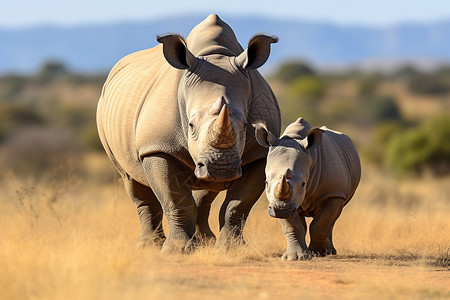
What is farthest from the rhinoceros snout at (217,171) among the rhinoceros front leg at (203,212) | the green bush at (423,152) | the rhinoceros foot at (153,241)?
the green bush at (423,152)

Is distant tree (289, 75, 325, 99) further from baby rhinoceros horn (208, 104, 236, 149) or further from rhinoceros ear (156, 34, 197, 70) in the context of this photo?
baby rhinoceros horn (208, 104, 236, 149)

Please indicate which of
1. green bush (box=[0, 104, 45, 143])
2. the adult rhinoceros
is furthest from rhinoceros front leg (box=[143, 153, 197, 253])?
green bush (box=[0, 104, 45, 143])

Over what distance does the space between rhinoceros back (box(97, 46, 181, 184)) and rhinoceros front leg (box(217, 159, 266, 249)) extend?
2.40 feet

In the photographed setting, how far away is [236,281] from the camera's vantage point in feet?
20.1

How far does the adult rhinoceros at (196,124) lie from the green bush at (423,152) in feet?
52.0

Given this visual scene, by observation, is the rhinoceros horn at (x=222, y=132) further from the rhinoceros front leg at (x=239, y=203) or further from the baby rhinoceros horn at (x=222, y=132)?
the rhinoceros front leg at (x=239, y=203)

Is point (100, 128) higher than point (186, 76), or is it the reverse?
point (186, 76)

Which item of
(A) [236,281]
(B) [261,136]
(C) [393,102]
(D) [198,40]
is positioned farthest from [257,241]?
(C) [393,102]

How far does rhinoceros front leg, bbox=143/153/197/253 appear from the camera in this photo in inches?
312

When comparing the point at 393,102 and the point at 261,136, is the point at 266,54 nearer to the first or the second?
the point at 261,136

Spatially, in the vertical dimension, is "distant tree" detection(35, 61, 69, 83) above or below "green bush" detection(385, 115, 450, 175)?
above

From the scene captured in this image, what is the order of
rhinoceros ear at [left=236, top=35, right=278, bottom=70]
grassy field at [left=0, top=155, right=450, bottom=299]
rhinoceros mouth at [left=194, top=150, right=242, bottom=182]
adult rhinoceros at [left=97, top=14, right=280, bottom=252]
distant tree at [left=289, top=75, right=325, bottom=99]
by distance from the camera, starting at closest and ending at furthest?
grassy field at [left=0, top=155, right=450, bottom=299] → rhinoceros mouth at [left=194, top=150, right=242, bottom=182] → adult rhinoceros at [left=97, top=14, right=280, bottom=252] → rhinoceros ear at [left=236, top=35, right=278, bottom=70] → distant tree at [left=289, top=75, right=325, bottom=99]

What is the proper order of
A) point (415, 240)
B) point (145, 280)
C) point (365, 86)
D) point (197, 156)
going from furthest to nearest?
point (365, 86), point (415, 240), point (197, 156), point (145, 280)

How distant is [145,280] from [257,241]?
312cm
